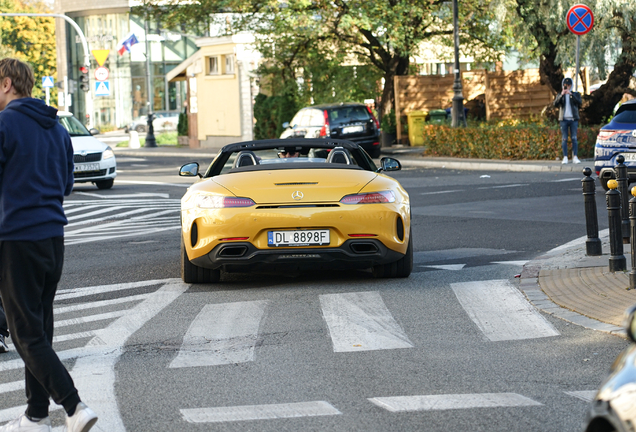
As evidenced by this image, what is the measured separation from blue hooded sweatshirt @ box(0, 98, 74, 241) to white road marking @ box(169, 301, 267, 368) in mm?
1633

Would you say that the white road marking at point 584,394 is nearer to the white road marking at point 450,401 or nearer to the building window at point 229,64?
the white road marking at point 450,401

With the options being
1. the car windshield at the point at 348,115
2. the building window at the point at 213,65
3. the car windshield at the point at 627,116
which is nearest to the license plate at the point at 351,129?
the car windshield at the point at 348,115

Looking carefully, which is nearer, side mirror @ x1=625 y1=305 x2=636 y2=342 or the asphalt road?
side mirror @ x1=625 y1=305 x2=636 y2=342

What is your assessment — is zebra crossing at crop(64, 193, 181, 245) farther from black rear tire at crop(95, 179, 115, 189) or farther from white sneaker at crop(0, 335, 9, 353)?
white sneaker at crop(0, 335, 9, 353)

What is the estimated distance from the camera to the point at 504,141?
25.9 meters

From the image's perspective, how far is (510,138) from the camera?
84.1 ft

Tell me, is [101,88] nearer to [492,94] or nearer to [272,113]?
[272,113]

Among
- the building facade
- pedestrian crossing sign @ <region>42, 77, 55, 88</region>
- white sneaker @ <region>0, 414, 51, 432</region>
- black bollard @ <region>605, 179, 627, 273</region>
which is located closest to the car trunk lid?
black bollard @ <region>605, 179, 627, 273</region>

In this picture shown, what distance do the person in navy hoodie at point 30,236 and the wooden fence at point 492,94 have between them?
28.2m

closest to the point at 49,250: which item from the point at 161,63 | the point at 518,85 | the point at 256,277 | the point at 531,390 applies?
the point at 531,390

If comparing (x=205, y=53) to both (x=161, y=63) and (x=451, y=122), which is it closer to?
(x=451, y=122)

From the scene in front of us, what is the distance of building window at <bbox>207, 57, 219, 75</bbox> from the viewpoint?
4734cm

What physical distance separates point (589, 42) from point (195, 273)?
20.3 metres

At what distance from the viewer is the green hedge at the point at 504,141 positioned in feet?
79.9
